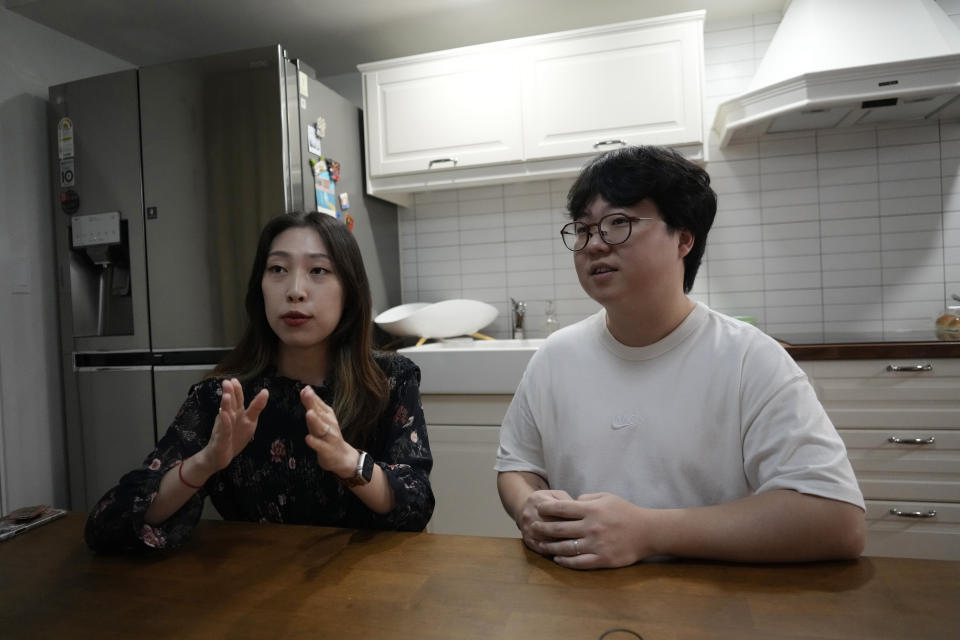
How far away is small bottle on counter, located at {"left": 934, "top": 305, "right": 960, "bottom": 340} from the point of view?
6.92 ft

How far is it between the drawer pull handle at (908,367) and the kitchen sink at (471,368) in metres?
1.26

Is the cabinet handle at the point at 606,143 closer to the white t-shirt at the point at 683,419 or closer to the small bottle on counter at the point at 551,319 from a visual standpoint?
the small bottle on counter at the point at 551,319

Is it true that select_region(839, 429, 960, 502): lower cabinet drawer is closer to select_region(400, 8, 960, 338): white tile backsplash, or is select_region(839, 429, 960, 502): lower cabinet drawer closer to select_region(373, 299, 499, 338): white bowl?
select_region(400, 8, 960, 338): white tile backsplash

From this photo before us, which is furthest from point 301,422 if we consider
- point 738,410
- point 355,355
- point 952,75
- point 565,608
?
point 952,75

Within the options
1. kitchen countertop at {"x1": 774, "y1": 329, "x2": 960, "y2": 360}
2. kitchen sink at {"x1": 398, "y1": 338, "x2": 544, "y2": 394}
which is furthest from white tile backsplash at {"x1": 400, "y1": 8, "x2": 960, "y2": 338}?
kitchen sink at {"x1": 398, "y1": 338, "x2": 544, "y2": 394}

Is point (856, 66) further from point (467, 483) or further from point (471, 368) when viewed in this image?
point (467, 483)

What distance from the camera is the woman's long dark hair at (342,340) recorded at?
1193mm

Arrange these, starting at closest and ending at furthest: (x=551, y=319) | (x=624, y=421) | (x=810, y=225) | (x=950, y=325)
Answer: (x=624, y=421), (x=950, y=325), (x=810, y=225), (x=551, y=319)

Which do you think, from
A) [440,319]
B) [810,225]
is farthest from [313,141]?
[810,225]

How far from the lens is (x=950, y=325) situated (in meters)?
2.13

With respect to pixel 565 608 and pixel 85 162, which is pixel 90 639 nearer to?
pixel 565 608

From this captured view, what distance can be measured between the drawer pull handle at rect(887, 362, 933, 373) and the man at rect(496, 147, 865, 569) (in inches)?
53.7

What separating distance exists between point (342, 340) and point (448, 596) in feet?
2.25

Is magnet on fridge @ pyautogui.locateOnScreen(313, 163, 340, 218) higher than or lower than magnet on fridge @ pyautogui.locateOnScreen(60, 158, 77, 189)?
lower
